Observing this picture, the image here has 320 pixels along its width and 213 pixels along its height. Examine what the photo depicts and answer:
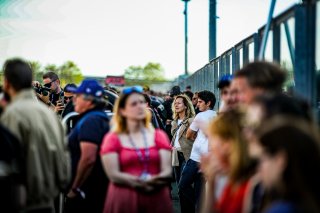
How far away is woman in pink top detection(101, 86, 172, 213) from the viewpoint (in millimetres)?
5977

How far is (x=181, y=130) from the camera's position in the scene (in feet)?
36.1

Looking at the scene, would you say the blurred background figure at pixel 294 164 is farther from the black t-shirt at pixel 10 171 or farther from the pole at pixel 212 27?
the pole at pixel 212 27

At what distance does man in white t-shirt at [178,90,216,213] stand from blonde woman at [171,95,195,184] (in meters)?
0.31

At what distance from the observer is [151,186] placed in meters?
6.02

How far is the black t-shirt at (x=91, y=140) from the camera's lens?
6.80 metres

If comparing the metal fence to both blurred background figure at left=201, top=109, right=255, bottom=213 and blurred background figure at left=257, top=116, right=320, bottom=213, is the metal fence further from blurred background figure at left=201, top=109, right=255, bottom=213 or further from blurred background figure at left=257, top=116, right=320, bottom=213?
blurred background figure at left=257, top=116, right=320, bottom=213

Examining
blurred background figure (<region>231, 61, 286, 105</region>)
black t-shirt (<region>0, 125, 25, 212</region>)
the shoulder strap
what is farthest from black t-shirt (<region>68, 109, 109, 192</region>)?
blurred background figure (<region>231, 61, 286, 105</region>)

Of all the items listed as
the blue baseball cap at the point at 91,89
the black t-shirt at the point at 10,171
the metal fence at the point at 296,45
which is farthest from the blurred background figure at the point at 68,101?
the black t-shirt at the point at 10,171

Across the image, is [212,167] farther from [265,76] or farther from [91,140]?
[91,140]

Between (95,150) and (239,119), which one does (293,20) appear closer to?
(239,119)

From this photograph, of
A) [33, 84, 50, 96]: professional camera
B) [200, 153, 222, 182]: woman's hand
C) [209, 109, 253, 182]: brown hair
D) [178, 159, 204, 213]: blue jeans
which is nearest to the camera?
[209, 109, 253, 182]: brown hair

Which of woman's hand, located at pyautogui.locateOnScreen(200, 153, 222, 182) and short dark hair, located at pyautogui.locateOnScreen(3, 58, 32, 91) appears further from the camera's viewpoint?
short dark hair, located at pyautogui.locateOnScreen(3, 58, 32, 91)

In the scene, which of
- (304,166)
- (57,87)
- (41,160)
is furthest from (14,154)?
(57,87)

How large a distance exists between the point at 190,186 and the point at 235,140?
579cm
